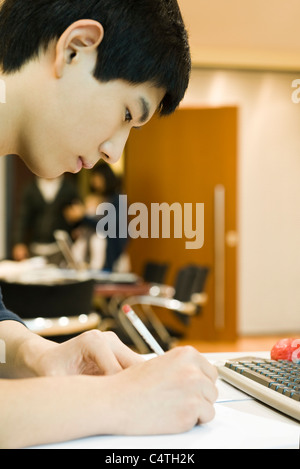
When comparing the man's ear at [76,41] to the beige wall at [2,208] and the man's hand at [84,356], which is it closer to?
the man's hand at [84,356]

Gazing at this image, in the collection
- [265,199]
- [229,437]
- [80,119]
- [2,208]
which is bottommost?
[229,437]

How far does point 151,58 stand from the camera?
80 centimetres

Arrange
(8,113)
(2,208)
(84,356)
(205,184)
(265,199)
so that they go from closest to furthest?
(84,356), (8,113), (205,184), (2,208), (265,199)

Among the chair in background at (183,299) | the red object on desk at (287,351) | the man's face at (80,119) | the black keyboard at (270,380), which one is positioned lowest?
the chair in background at (183,299)

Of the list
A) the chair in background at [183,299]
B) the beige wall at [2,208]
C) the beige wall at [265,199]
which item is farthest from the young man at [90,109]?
the beige wall at [265,199]

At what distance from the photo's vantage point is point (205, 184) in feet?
18.4

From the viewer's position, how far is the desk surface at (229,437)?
58cm

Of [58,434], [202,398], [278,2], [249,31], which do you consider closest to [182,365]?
[202,398]

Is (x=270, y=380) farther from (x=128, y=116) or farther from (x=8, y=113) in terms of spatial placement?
(x=8, y=113)

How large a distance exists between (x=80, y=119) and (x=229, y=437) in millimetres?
462

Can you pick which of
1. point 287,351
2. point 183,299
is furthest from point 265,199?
point 287,351

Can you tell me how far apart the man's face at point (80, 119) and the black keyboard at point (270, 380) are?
0.36m

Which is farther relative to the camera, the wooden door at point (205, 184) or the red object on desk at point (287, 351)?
the wooden door at point (205, 184)

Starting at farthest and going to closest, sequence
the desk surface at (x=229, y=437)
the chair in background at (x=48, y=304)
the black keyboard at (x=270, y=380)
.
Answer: the chair in background at (x=48, y=304), the black keyboard at (x=270, y=380), the desk surface at (x=229, y=437)
